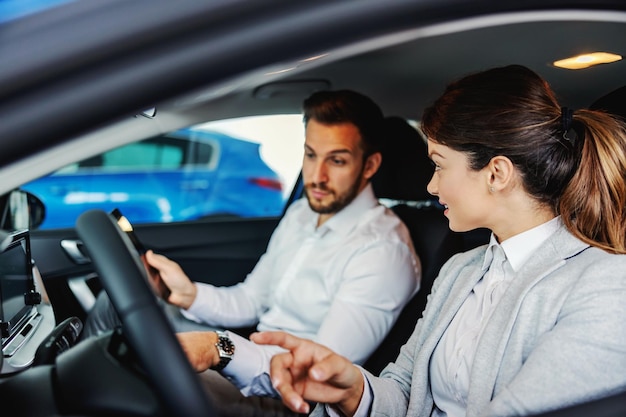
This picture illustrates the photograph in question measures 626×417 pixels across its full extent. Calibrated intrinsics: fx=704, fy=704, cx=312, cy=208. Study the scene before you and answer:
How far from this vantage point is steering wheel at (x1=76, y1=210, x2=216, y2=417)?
0.69 metres

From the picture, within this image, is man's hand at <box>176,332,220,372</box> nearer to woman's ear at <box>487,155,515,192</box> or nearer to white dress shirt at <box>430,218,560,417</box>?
white dress shirt at <box>430,218,560,417</box>

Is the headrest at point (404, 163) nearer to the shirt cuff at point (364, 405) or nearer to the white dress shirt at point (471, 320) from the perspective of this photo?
the white dress shirt at point (471, 320)

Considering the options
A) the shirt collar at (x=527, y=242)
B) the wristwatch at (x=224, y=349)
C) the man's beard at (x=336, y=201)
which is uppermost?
the man's beard at (x=336, y=201)

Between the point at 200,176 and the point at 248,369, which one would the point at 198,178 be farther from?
the point at 248,369

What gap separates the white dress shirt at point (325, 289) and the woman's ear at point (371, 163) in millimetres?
54

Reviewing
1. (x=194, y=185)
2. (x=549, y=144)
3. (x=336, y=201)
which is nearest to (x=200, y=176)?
(x=194, y=185)

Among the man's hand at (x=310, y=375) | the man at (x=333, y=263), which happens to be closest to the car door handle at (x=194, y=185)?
the man at (x=333, y=263)

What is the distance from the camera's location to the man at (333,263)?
1.90 metres

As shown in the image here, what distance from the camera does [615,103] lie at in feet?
4.52

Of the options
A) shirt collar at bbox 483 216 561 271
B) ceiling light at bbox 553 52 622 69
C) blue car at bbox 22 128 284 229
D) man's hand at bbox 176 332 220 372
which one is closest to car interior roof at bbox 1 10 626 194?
ceiling light at bbox 553 52 622 69

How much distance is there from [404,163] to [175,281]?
80 cm

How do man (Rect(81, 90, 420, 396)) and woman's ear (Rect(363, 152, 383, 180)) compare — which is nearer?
man (Rect(81, 90, 420, 396))

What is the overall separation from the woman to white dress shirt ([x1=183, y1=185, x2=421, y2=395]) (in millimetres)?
312

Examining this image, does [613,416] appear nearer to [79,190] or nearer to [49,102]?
[49,102]
